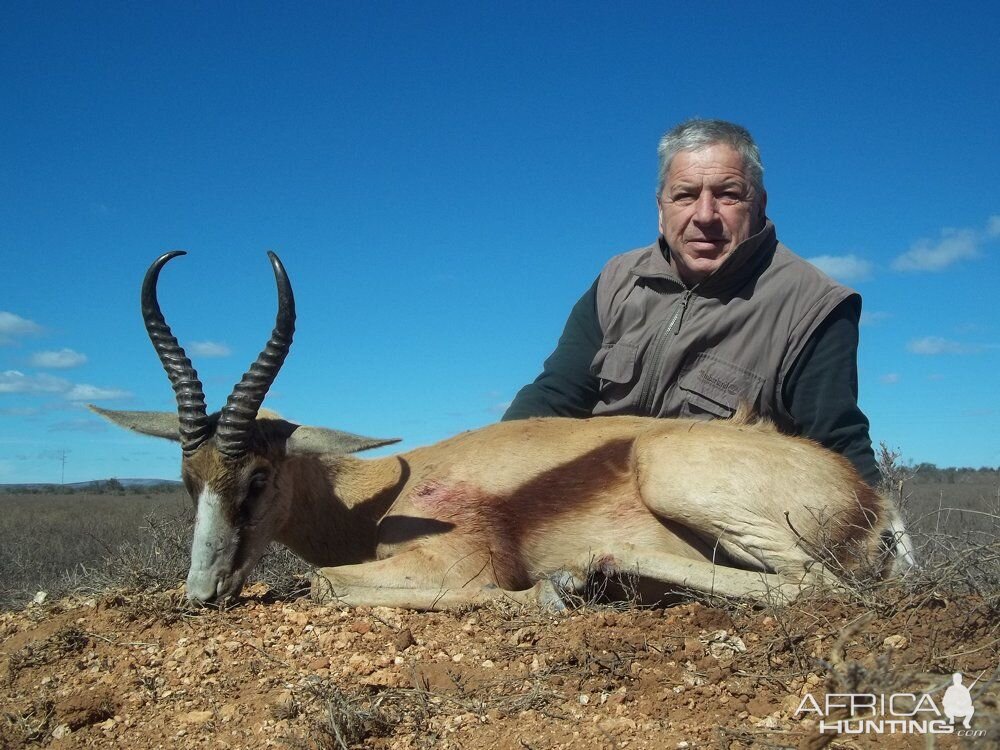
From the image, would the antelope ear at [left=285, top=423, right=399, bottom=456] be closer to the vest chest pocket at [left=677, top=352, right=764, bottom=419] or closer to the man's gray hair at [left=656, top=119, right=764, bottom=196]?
the vest chest pocket at [left=677, top=352, right=764, bottom=419]

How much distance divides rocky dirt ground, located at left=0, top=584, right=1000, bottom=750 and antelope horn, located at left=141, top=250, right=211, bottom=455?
107 centimetres

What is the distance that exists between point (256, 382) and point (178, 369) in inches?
20.2

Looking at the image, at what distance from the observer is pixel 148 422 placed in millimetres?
5805

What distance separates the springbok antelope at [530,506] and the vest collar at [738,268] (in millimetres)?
1223

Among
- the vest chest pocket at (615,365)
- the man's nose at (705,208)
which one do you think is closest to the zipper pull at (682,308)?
the vest chest pocket at (615,365)

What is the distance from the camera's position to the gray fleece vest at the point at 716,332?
574 cm

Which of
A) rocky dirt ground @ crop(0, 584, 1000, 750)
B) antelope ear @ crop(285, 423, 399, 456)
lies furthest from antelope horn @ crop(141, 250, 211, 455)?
rocky dirt ground @ crop(0, 584, 1000, 750)

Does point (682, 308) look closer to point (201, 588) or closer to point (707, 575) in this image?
point (707, 575)

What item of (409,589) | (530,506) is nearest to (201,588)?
(409,589)

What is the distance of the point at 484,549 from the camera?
510cm

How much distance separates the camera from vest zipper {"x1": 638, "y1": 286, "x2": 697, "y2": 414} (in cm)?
607

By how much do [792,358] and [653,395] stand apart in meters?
1.03

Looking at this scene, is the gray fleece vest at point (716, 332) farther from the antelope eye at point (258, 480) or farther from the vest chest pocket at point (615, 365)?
the antelope eye at point (258, 480)

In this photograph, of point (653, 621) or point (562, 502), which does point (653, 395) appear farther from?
point (653, 621)
